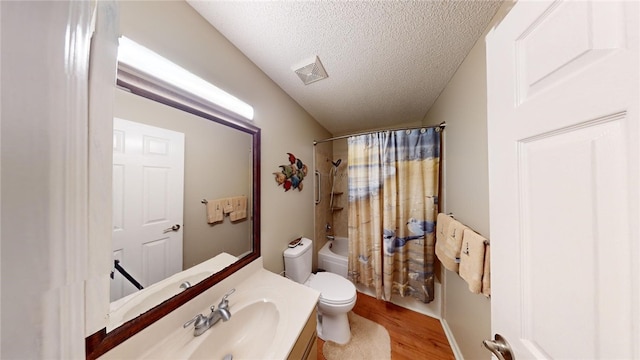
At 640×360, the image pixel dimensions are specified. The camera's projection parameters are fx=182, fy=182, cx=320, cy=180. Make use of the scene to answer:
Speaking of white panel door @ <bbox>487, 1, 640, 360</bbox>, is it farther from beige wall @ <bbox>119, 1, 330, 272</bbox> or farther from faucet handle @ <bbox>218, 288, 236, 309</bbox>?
beige wall @ <bbox>119, 1, 330, 272</bbox>

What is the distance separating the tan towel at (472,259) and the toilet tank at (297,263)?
1.08 meters

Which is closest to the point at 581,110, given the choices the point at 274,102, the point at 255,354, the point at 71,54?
the point at 71,54

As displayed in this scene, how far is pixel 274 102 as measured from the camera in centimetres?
139

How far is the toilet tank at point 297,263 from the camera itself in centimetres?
144

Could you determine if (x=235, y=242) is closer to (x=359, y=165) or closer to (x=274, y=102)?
(x=274, y=102)

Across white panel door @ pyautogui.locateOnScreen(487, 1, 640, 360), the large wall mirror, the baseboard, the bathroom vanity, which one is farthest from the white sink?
the baseboard

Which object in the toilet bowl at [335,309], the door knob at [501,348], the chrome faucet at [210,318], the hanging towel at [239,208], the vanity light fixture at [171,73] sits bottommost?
the toilet bowl at [335,309]

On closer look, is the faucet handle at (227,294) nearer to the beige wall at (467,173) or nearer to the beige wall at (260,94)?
the beige wall at (260,94)

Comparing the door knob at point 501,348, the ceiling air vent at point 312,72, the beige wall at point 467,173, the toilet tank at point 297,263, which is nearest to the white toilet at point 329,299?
the toilet tank at point 297,263

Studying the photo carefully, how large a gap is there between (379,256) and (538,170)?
1501 mm

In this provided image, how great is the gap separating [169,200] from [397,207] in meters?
1.68

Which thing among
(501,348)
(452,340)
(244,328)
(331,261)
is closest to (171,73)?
(244,328)

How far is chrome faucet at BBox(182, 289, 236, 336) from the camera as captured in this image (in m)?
0.75

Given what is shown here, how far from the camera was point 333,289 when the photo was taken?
148 centimetres
